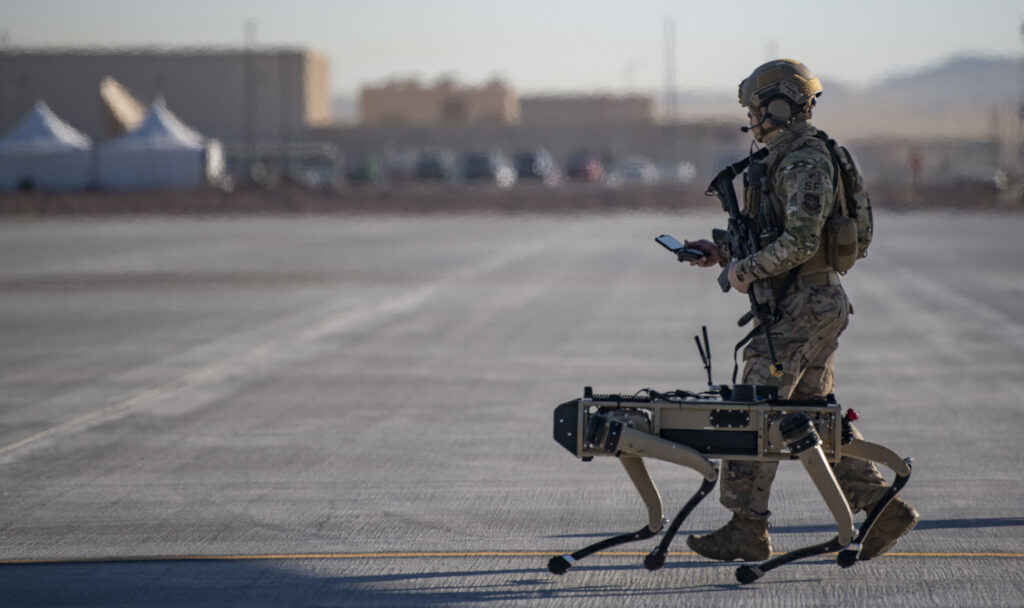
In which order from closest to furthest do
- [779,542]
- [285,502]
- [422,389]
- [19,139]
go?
1. [779,542]
2. [285,502]
3. [422,389]
4. [19,139]

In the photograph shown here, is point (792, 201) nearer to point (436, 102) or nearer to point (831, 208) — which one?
point (831, 208)

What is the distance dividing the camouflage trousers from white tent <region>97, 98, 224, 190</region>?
6064 cm

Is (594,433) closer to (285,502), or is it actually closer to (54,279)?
(285,502)

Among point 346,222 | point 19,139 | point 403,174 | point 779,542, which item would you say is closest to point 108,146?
point 19,139

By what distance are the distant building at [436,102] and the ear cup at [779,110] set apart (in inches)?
4989

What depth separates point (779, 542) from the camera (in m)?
6.37

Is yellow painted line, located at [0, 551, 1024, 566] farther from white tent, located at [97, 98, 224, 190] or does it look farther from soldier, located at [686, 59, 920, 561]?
white tent, located at [97, 98, 224, 190]

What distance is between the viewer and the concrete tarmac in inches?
231

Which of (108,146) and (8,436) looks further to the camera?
(108,146)

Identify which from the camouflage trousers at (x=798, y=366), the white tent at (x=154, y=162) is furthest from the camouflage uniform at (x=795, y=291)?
the white tent at (x=154, y=162)

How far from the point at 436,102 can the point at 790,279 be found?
131554 millimetres

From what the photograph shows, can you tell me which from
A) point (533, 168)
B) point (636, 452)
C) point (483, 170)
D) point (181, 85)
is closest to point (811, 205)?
point (636, 452)

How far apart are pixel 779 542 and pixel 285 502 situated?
99.1 inches

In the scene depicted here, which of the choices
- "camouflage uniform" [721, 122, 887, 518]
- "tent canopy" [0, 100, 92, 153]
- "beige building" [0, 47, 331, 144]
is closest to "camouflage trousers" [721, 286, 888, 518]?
"camouflage uniform" [721, 122, 887, 518]
